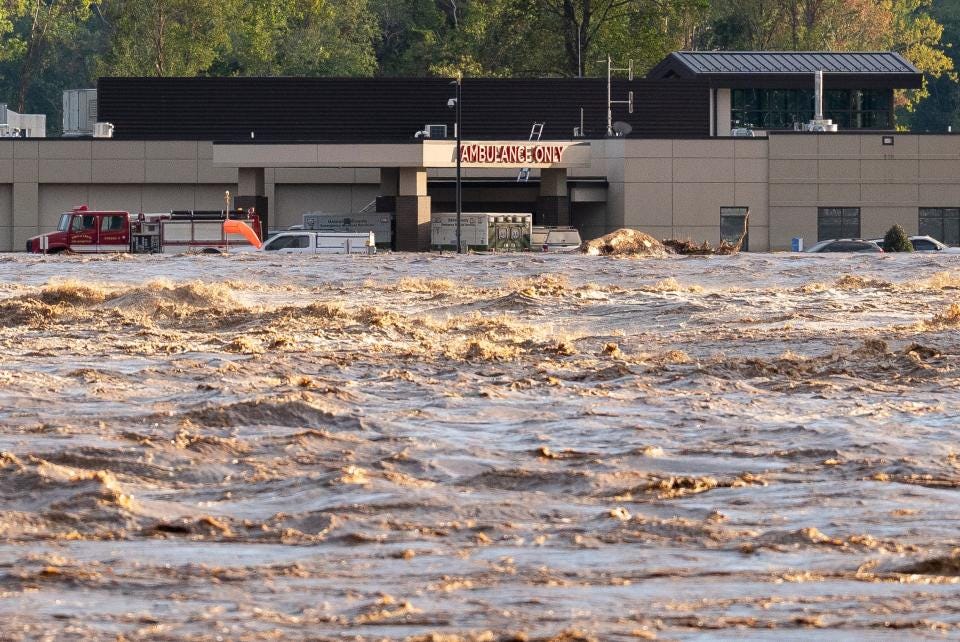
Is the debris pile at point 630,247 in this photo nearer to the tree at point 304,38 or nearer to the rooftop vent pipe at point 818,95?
the rooftop vent pipe at point 818,95

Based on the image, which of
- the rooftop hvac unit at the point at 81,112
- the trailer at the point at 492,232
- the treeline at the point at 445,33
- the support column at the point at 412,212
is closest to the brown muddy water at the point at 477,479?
the trailer at the point at 492,232

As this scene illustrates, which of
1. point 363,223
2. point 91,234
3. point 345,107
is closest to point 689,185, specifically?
point 363,223

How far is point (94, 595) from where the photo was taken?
8.52 m

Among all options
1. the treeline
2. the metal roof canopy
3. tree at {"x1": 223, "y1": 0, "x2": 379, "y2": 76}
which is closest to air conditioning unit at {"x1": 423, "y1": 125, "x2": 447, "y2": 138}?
the metal roof canopy

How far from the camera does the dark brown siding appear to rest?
7356cm

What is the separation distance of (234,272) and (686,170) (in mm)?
27695

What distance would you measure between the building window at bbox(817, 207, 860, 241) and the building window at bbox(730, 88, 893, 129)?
7.53 meters

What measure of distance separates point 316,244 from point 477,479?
45114 mm

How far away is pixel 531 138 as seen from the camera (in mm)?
71688

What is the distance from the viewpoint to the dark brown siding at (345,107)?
73.6 meters

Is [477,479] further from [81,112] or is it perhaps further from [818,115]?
[81,112]

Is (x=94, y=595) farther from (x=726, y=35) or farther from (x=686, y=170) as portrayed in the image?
(x=726, y=35)

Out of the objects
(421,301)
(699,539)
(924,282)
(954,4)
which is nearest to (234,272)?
(421,301)

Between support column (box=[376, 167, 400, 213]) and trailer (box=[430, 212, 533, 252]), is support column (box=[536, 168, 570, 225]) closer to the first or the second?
trailer (box=[430, 212, 533, 252])
